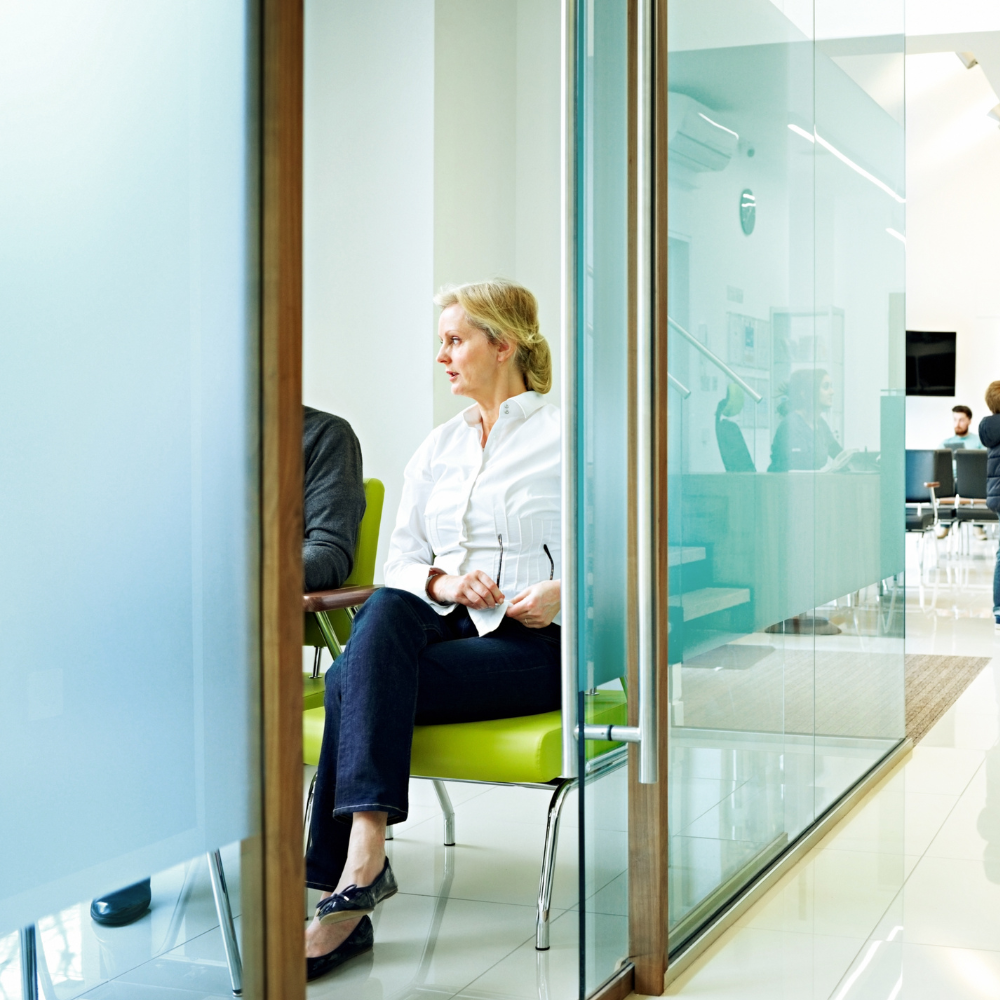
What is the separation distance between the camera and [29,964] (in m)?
0.98

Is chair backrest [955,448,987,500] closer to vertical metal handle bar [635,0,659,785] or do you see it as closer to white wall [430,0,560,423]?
white wall [430,0,560,423]

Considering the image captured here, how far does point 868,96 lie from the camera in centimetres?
349

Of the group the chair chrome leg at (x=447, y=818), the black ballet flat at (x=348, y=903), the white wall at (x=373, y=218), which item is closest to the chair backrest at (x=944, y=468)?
the white wall at (x=373, y=218)

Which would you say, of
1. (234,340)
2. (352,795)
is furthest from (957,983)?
(234,340)

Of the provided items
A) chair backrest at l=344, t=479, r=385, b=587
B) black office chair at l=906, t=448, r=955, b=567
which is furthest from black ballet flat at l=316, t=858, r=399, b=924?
black office chair at l=906, t=448, r=955, b=567

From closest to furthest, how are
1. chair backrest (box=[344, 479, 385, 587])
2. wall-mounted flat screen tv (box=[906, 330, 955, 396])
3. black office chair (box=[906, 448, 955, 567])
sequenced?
chair backrest (box=[344, 479, 385, 587]) < black office chair (box=[906, 448, 955, 567]) < wall-mounted flat screen tv (box=[906, 330, 955, 396])

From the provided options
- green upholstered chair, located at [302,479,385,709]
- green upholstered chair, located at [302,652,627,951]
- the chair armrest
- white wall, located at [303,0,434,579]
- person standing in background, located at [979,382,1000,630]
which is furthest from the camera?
person standing in background, located at [979,382,1000,630]

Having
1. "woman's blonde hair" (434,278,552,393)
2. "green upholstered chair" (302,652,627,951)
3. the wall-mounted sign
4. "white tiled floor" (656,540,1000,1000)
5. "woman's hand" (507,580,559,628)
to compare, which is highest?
the wall-mounted sign

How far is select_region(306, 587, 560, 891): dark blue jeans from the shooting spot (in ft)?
6.82

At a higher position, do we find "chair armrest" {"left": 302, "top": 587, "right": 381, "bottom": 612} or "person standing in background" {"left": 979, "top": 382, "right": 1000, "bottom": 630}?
"person standing in background" {"left": 979, "top": 382, "right": 1000, "bottom": 630}

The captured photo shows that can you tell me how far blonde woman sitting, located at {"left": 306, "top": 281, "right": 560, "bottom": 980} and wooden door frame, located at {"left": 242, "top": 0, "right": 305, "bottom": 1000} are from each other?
86 centimetres

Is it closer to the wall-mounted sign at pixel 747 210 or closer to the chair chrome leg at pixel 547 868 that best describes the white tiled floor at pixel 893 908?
the chair chrome leg at pixel 547 868

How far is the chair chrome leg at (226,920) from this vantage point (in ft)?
3.78

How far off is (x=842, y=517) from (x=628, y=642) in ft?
4.81
